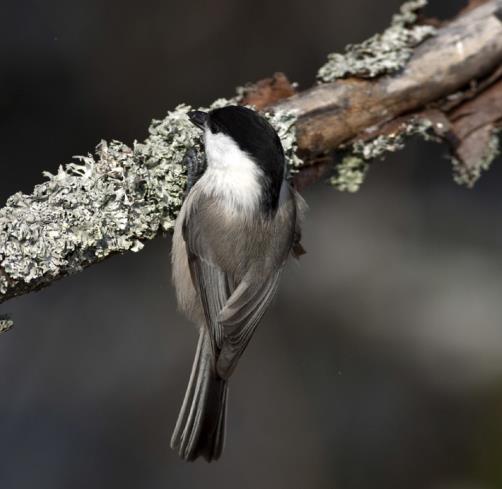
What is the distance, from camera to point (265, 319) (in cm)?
334

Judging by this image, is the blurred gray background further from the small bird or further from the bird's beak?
the bird's beak

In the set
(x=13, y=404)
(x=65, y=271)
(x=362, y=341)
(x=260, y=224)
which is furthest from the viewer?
(x=362, y=341)

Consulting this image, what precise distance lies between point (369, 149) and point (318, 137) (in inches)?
7.7

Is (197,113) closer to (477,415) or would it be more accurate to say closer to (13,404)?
(13,404)

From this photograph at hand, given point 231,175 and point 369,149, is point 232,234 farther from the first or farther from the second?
point 369,149

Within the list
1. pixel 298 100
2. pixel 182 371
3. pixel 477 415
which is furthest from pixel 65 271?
pixel 477 415

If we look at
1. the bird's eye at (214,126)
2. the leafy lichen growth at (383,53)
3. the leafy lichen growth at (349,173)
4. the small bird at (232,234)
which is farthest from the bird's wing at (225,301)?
the leafy lichen growth at (383,53)

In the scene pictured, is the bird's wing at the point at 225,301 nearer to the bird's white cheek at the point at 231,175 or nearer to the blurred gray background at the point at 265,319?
the bird's white cheek at the point at 231,175

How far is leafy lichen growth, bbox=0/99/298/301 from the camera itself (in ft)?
6.43

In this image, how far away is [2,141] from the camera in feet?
10.5

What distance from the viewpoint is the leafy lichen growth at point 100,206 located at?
6.43 feet

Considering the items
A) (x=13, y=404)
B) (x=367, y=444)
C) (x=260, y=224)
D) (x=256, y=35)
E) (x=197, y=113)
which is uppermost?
(x=256, y=35)

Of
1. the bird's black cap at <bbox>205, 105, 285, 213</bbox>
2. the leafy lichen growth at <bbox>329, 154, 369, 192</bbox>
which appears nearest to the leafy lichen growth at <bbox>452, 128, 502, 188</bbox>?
the leafy lichen growth at <bbox>329, 154, 369, 192</bbox>

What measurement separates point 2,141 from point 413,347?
1.86 metres
